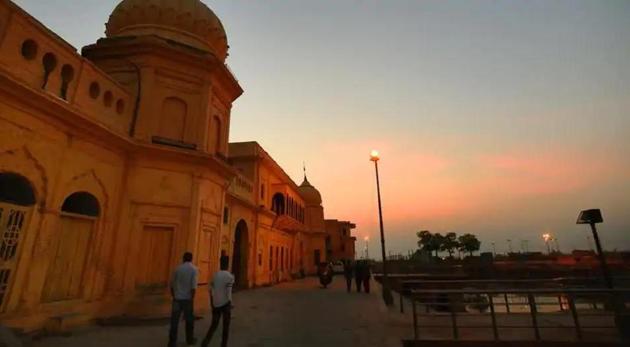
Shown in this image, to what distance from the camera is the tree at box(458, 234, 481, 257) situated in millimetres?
83375

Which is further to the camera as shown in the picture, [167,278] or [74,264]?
[167,278]

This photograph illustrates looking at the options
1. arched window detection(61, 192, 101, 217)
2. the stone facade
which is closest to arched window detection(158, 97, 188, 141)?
arched window detection(61, 192, 101, 217)

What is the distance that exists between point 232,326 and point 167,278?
2801 millimetres

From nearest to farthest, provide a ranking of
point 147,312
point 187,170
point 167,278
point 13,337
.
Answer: point 13,337
point 147,312
point 167,278
point 187,170

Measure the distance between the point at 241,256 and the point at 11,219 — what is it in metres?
13.7

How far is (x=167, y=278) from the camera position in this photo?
10188 mm

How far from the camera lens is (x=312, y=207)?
41125mm

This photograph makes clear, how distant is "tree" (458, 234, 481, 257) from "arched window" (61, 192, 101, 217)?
86744 millimetres

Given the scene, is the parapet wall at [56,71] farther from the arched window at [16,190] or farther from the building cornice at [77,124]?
the arched window at [16,190]

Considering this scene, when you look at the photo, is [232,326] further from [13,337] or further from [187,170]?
[187,170]

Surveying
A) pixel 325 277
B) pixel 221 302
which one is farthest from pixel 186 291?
pixel 325 277

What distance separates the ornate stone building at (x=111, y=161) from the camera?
7172mm

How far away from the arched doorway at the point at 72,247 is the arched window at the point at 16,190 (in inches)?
37.7

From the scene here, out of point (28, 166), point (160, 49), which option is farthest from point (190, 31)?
point (28, 166)
